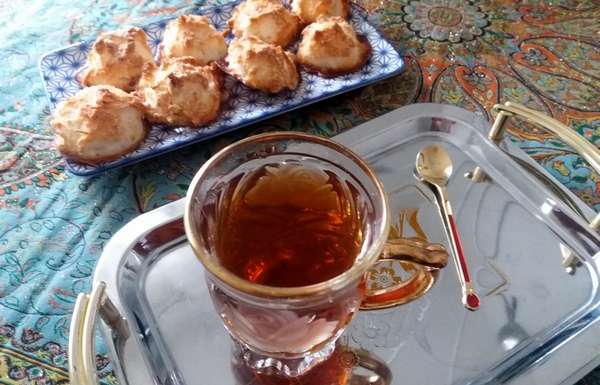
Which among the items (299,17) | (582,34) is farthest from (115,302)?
(582,34)

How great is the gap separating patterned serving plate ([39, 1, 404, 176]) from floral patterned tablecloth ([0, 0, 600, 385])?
0.02 metres

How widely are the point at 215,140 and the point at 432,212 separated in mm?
276

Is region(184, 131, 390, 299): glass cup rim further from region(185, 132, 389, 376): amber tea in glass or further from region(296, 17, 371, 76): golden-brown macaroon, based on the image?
region(296, 17, 371, 76): golden-brown macaroon

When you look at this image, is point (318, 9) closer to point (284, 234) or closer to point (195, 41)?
point (195, 41)

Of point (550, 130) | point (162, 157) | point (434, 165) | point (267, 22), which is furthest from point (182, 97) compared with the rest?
point (550, 130)

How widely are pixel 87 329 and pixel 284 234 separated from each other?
16 cm

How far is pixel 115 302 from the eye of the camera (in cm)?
47

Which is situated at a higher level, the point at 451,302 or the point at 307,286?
the point at 307,286

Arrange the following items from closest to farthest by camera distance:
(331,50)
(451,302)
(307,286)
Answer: (307,286), (451,302), (331,50)

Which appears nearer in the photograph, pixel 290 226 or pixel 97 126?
pixel 290 226

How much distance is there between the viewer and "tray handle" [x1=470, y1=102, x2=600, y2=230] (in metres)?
0.52

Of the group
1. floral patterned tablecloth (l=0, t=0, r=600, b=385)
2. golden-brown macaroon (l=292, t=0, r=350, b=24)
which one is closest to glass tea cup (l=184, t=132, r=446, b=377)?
floral patterned tablecloth (l=0, t=0, r=600, b=385)

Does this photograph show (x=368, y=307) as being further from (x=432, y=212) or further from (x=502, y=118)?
(x=502, y=118)

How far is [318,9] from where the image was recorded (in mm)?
794
